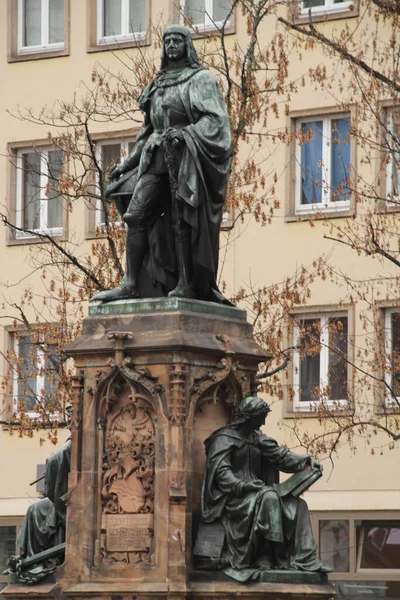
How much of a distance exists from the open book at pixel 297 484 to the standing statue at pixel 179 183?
1.60 m

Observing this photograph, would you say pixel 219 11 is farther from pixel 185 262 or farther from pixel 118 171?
pixel 185 262

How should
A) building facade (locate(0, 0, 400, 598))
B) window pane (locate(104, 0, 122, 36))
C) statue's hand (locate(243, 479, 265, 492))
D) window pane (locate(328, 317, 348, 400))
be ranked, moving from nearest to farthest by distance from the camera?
statue's hand (locate(243, 479, 265, 492)), window pane (locate(328, 317, 348, 400)), building facade (locate(0, 0, 400, 598)), window pane (locate(104, 0, 122, 36))

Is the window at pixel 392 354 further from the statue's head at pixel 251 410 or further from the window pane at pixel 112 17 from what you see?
the statue's head at pixel 251 410

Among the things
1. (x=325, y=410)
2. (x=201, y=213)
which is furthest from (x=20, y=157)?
(x=201, y=213)

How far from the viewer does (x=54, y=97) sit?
37.8 m

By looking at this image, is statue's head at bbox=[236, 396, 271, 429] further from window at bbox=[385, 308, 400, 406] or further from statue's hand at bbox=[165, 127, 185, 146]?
window at bbox=[385, 308, 400, 406]

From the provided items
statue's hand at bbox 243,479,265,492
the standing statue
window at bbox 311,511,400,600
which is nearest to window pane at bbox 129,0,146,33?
window at bbox 311,511,400,600

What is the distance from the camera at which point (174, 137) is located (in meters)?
18.1

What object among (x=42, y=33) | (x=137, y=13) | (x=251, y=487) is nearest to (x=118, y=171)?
(x=251, y=487)

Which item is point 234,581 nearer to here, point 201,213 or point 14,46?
point 201,213

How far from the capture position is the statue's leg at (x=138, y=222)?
1830cm

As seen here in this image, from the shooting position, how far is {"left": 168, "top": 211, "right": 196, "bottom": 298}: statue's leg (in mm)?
18094

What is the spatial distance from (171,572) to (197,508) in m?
0.57

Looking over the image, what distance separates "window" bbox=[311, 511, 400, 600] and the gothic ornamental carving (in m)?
17.0
